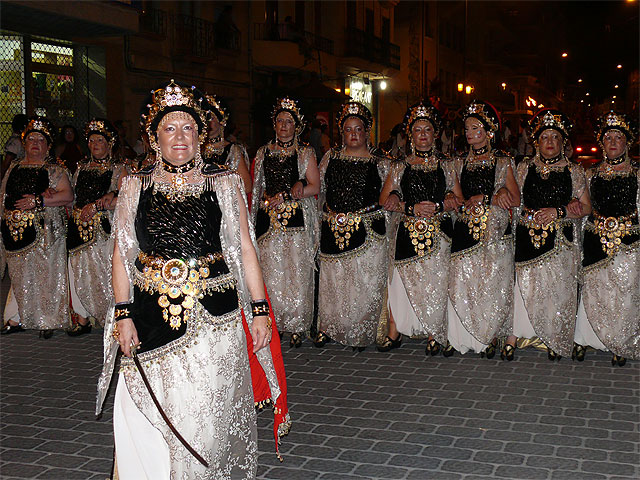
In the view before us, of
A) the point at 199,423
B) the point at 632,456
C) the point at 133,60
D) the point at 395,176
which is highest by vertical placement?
the point at 133,60

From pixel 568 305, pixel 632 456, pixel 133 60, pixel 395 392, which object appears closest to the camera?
pixel 632 456

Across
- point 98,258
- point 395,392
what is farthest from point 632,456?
point 98,258

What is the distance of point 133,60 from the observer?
1755cm

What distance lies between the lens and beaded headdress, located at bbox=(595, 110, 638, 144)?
7.03 meters

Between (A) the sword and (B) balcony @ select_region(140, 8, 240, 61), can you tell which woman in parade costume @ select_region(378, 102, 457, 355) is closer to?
(A) the sword

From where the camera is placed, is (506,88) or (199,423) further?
(506,88)

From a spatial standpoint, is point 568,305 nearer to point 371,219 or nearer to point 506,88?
point 371,219

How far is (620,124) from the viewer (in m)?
7.03

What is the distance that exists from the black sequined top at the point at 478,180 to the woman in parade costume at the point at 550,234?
0.28 meters

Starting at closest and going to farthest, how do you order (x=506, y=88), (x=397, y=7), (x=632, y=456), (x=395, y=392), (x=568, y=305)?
(x=632, y=456), (x=395, y=392), (x=568, y=305), (x=397, y=7), (x=506, y=88)

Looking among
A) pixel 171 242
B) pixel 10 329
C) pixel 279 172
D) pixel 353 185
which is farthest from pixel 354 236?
pixel 10 329

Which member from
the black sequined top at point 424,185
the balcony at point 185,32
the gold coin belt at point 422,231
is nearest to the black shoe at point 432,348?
the gold coin belt at point 422,231

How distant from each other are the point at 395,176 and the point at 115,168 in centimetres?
305

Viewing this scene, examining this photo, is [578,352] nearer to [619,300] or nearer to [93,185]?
[619,300]
